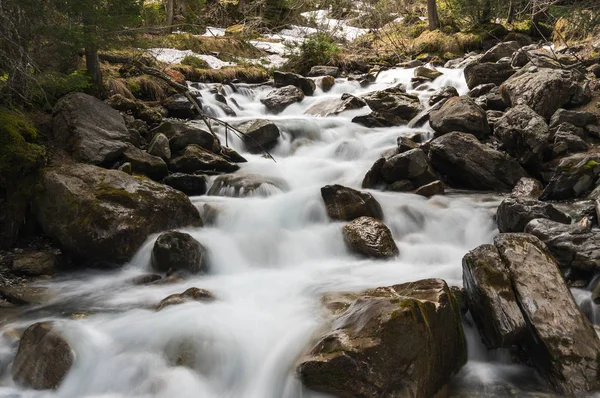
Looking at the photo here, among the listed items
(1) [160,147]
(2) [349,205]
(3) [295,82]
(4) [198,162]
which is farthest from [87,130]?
(3) [295,82]

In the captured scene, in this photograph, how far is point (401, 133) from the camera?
11250mm

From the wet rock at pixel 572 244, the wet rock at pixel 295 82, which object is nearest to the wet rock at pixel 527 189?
the wet rock at pixel 572 244

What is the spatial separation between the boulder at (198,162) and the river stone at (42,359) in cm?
503

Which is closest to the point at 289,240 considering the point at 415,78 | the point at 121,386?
the point at 121,386

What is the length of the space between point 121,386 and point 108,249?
2.66 metres

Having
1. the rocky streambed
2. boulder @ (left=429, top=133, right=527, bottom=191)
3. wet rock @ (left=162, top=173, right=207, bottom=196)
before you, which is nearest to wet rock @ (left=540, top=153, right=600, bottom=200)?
the rocky streambed

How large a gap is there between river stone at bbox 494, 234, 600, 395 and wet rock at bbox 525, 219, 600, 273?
0.85 m

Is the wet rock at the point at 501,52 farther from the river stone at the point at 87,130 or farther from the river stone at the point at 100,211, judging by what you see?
the river stone at the point at 100,211

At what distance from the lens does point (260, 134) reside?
35.2 feet

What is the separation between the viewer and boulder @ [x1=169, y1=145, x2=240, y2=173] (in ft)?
28.3

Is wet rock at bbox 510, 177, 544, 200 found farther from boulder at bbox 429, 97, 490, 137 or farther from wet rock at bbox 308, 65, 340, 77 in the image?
wet rock at bbox 308, 65, 340, 77

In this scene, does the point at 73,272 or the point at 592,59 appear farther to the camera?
the point at 592,59

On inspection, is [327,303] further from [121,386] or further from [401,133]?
[401,133]

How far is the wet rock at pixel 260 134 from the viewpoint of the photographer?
422 inches
